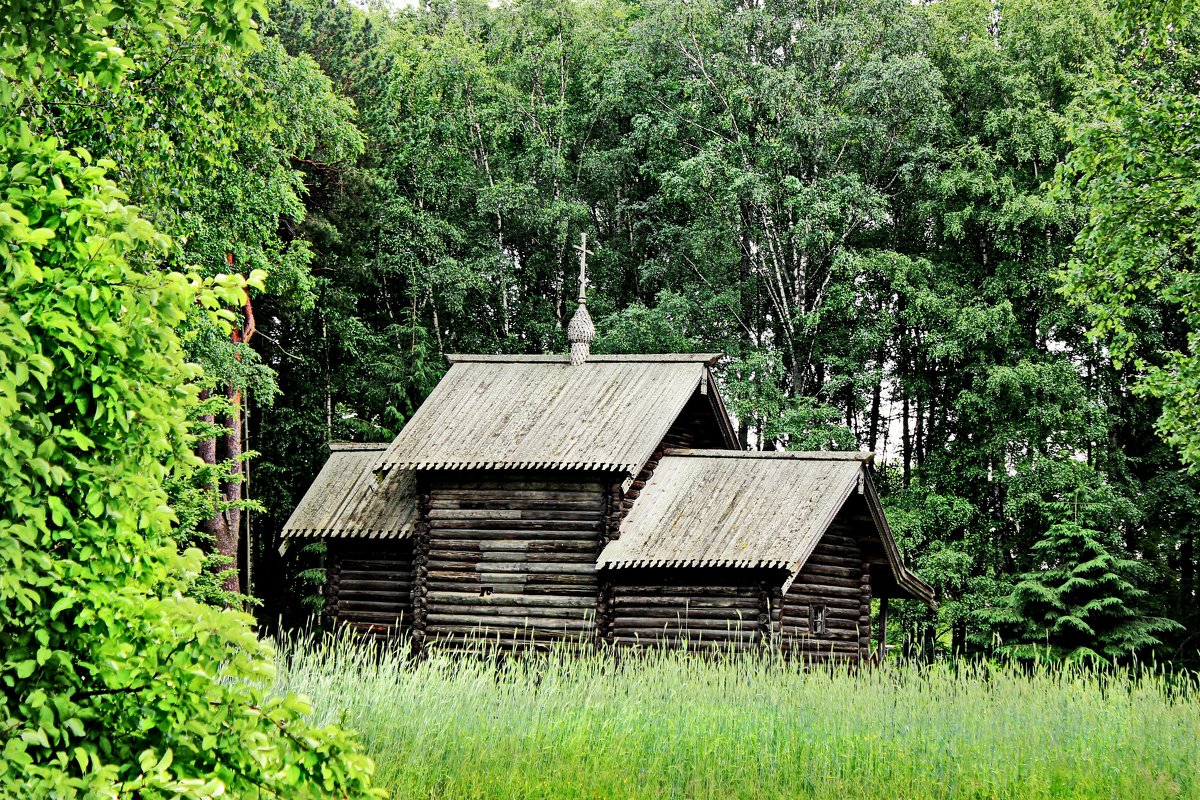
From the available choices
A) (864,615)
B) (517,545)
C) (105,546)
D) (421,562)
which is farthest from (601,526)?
(105,546)

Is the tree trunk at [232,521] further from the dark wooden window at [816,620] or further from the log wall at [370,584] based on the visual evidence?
the dark wooden window at [816,620]

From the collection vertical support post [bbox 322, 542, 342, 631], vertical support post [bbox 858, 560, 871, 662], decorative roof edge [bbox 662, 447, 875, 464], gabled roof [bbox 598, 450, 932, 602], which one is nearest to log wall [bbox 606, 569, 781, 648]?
gabled roof [bbox 598, 450, 932, 602]

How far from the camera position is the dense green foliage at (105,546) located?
4816 millimetres

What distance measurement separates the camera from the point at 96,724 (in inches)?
203

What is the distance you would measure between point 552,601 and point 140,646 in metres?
16.7

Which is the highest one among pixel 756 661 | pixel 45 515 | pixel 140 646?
pixel 45 515

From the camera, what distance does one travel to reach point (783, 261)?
33750mm

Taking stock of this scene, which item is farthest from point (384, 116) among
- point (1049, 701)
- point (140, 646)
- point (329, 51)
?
point (140, 646)

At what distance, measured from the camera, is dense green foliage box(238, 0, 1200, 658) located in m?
29.6

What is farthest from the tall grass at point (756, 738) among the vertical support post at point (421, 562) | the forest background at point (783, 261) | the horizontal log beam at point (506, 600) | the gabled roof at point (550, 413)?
the forest background at point (783, 261)

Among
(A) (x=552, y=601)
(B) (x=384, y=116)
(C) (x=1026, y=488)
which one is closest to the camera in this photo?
(A) (x=552, y=601)

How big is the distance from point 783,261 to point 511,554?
14.8m

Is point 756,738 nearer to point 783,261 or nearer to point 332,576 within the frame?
point 332,576

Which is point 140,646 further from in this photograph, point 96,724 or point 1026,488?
point 1026,488
